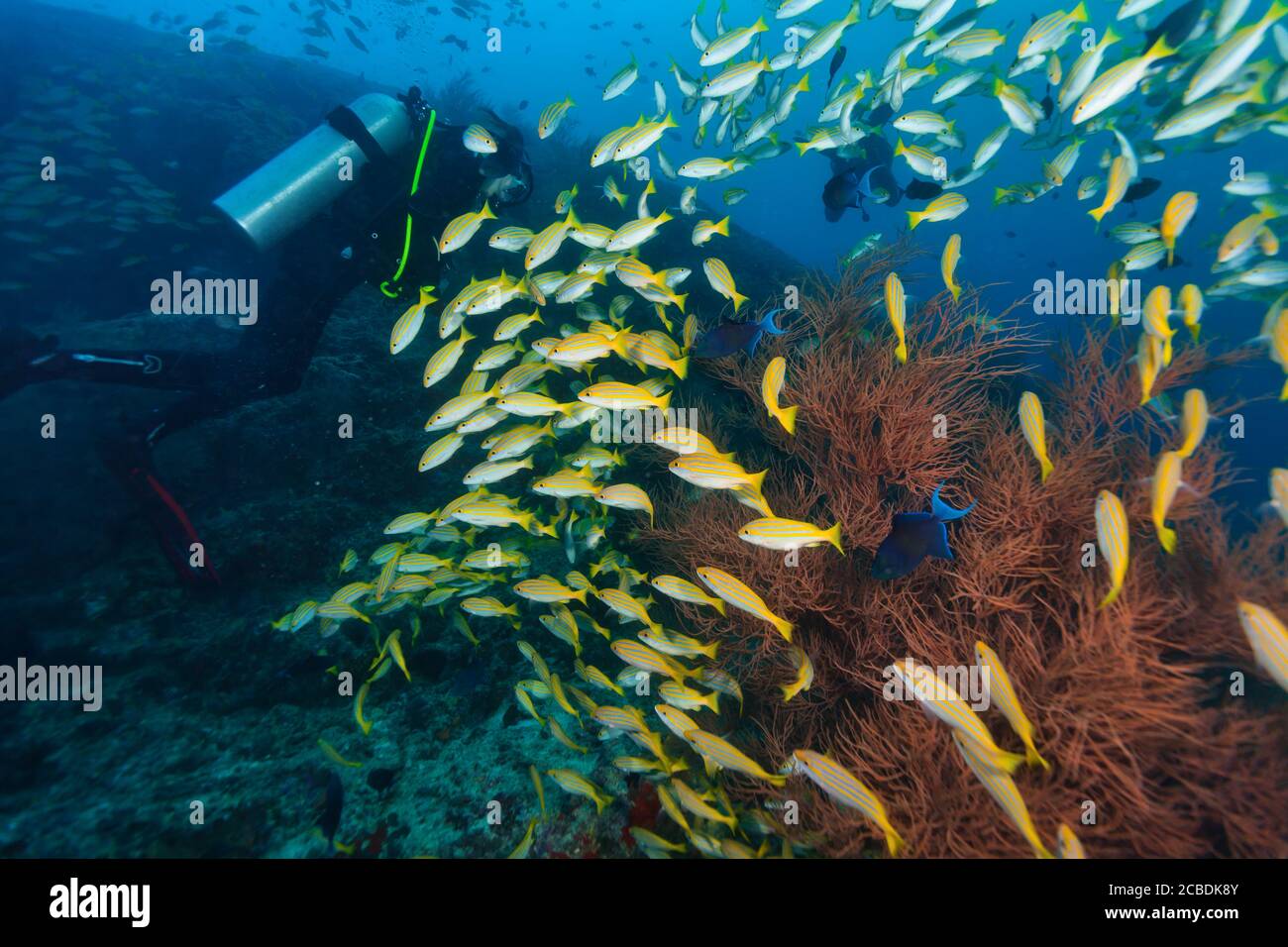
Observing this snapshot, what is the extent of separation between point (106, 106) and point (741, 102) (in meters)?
15.0

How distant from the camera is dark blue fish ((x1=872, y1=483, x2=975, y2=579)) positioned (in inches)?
106

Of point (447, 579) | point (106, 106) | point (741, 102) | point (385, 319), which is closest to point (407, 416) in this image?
point (385, 319)

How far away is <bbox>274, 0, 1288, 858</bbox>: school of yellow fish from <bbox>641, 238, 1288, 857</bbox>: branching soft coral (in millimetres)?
234

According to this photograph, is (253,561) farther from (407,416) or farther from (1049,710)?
(1049,710)

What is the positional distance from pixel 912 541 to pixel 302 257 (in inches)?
253

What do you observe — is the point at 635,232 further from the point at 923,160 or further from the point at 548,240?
the point at 923,160

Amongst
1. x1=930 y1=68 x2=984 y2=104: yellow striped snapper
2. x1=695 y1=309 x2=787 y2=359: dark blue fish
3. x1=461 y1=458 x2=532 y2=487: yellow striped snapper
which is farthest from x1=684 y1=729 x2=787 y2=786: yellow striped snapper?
x1=930 y1=68 x2=984 y2=104: yellow striped snapper

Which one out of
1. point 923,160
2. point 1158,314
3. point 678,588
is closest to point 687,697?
point 678,588

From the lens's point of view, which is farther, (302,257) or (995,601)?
(302,257)

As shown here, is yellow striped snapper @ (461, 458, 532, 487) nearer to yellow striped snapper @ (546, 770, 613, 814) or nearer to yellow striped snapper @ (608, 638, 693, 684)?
yellow striped snapper @ (608, 638, 693, 684)

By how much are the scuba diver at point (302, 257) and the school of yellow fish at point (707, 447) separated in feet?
2.08

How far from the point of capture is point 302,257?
5.34 m

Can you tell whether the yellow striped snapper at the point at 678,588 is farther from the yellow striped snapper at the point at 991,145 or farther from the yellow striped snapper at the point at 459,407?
the yellow striped snapper at the point at 991,145
